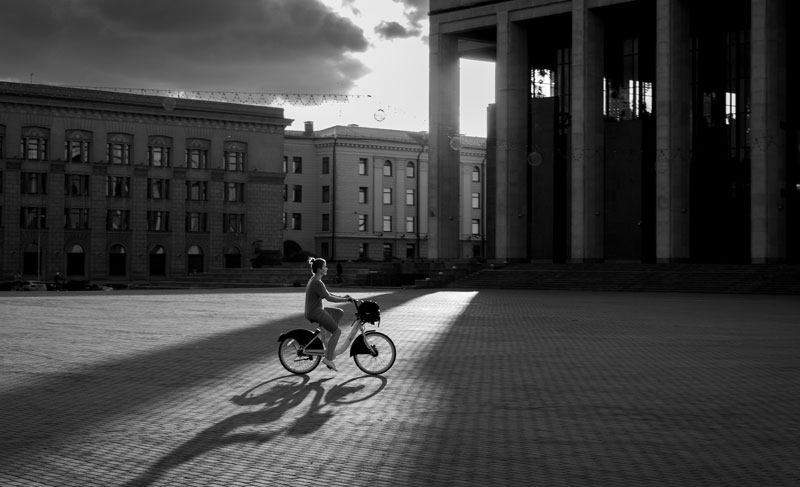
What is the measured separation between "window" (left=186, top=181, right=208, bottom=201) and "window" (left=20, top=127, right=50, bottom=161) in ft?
43.0

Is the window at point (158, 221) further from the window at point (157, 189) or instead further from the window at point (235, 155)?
the window at point (235, 155)

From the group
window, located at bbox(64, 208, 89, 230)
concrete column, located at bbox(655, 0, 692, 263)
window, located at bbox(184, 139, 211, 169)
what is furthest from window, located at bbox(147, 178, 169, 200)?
concrete column, located at bbox(655, 0, 692, 263)

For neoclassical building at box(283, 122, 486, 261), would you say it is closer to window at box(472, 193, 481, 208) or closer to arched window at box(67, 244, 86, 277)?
window at box(472, 193, 481, 208)

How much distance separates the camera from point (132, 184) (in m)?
98.7

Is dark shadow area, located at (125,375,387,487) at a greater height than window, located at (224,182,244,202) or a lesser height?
lesser

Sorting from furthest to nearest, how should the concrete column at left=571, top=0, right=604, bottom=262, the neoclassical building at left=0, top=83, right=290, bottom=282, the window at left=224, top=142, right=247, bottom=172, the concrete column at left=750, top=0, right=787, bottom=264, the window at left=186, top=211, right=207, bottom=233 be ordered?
the window at left=224, top=142, right=247, bottom=172 < the window at left=186, top=211, right=207, bottom=233 < the neoclassical building at left=0, top=83, right=290, bottom=282 < the concrete column at left=571, top=0, right=604, bottom=262 < the concrete column at left=750, top=0, right=787, bottom=264

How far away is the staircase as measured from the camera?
181 feet

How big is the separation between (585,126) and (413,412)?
58.5 metres

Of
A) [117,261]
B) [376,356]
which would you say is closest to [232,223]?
[117,261]

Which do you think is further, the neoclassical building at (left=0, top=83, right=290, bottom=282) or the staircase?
the neoclassical building at (left=0, top=83, right=290, bottom=282)

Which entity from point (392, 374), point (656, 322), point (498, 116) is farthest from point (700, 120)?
point (392, 374)

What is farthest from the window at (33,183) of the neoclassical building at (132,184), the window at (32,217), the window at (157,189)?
the window at (157,189)

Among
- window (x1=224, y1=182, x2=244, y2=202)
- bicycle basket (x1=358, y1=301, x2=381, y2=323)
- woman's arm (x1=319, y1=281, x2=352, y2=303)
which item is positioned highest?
window (x1=224, y1=182, x2=244, y2=202)

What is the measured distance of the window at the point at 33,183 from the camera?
9362 centimetres
